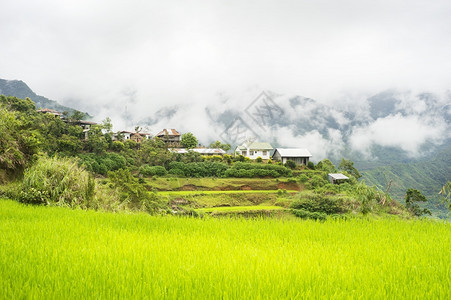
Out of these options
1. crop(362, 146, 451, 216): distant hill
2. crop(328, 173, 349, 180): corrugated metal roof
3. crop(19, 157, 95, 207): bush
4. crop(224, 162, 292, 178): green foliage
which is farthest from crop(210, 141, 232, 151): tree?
crop(19, 157, 95, 207): bush

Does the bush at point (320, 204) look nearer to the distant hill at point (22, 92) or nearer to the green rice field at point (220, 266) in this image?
the green rice field at point (220, 266)

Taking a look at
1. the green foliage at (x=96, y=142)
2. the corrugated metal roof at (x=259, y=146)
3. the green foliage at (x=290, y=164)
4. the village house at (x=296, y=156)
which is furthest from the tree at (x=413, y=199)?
the green foliage at (x=96, y=142)

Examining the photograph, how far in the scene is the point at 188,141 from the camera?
5650cm

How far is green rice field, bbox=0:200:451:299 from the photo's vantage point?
6.28 ft

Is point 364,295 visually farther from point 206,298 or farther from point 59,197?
point 59,197

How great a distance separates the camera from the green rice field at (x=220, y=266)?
1913 mm

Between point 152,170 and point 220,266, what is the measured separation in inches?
1580

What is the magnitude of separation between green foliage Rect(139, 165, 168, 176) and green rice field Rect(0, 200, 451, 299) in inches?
1486

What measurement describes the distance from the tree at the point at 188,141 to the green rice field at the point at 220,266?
173ft

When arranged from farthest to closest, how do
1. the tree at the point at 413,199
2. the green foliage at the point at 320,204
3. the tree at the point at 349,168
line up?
1. the tree at the point at 349,168
2. the green foliage at the point at 320,204
3. the tree at the point at 413,199

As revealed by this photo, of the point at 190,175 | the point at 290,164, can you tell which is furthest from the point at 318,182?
the point at 190,175

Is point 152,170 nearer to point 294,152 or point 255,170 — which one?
point 255,170

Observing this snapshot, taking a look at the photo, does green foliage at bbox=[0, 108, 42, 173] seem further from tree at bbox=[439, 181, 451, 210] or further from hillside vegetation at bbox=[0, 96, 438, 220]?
tree at bbox=[439, 181, 451, 210]

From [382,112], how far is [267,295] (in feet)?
648
